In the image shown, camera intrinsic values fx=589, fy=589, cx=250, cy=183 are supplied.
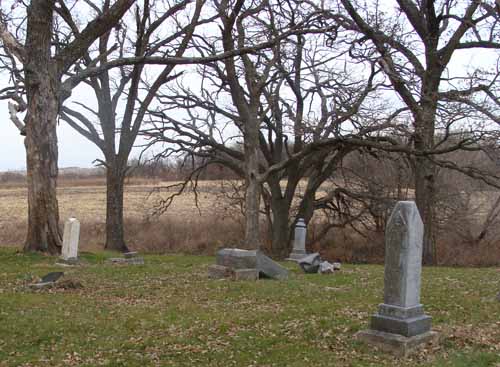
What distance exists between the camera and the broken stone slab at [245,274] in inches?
495

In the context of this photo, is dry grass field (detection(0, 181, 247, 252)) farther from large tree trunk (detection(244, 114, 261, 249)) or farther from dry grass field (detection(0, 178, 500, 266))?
large tree trunk (detection(244, 114, 261, 249))

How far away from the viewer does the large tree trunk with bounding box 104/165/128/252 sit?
22.0 metres

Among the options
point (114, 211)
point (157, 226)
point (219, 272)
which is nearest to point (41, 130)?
point (219, 272)

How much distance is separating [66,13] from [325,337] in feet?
48.3

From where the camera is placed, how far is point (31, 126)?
1500cm

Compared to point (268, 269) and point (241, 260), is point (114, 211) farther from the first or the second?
point (268, 269)

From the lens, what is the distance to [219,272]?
43.1 feet

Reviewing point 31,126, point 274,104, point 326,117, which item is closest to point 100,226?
point 274,104

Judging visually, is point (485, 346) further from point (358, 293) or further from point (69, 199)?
point (69, 199)

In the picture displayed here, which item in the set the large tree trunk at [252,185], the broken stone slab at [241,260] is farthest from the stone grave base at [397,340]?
the large tree trunk at [252,185]

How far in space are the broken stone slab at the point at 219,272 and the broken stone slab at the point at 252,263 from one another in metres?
0.10

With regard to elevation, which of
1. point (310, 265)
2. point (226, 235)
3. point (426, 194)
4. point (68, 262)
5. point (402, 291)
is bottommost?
point (226, 235)

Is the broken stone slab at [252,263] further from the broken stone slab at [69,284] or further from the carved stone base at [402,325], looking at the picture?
the carved stone base at [402,325]

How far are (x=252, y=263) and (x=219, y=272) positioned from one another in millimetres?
844
